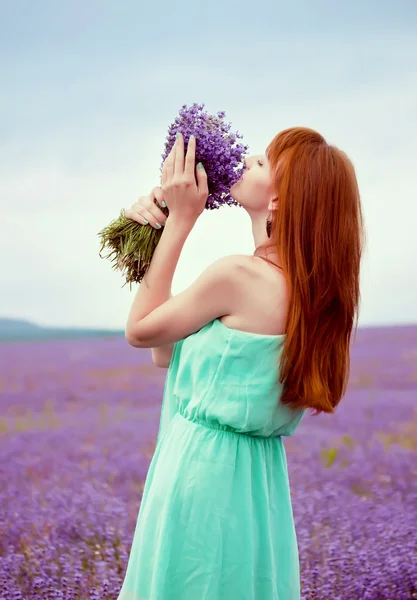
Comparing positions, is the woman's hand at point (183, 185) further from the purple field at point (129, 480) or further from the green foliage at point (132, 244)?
the purple field at point (129, 480)

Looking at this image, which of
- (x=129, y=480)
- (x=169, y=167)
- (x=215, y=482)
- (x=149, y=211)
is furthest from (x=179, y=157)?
(x=129, y=480)

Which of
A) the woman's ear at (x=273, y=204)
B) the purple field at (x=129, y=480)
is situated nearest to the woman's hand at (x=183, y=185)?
the woman's ear at (x=273, y=204)

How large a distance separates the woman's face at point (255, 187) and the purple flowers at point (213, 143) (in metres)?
0.02

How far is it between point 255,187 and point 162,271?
0.93 feet

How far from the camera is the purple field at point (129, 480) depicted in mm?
3299

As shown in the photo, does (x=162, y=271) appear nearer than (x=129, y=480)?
Yes

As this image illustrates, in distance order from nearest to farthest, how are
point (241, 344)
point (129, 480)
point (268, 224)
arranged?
point (241, 344) < point (268, 224) < point (129, 480)

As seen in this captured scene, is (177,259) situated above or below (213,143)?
below

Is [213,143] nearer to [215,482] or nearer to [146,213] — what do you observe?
Result: [146,213]

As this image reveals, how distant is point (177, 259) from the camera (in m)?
1.83

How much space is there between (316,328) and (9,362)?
9.05 m

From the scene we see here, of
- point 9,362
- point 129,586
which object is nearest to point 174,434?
point 129,586

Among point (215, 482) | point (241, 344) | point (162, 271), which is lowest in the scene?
point (215, 482)

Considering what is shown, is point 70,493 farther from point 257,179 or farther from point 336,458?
point 257,179
